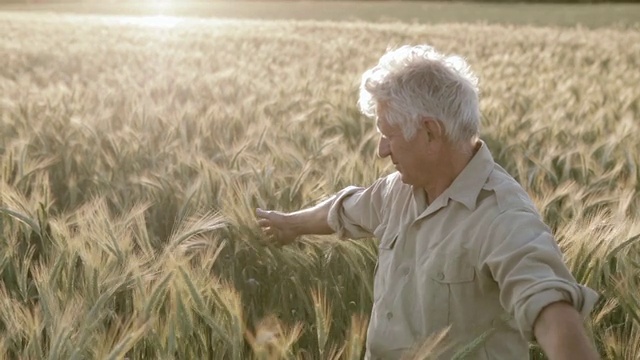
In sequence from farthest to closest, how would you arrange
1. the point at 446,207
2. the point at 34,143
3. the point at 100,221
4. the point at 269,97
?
the point at 269,97, the point at 34,143, the point at 100,221, the point at 446,207

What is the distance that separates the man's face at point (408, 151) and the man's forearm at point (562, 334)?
0.49m

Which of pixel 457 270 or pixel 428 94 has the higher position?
pixel 428 94

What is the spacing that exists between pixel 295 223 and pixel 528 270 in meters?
0.95

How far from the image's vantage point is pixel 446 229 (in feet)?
5.68

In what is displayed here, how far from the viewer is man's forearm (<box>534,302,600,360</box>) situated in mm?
1286

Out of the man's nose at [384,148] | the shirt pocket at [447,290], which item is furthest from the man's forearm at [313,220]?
the shirt pocket at [447,290]

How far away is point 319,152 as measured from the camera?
3.44 meters

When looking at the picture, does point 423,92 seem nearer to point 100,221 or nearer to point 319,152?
point 100,221

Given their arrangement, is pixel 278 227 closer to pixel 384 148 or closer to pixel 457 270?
pixel 384 148

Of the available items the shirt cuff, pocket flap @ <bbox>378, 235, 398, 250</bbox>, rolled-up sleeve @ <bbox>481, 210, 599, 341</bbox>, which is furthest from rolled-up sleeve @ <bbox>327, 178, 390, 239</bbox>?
the shirt cuff

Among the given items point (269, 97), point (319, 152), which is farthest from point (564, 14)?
point (319, 152)

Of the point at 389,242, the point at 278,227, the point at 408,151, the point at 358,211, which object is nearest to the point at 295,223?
the point at 278,227

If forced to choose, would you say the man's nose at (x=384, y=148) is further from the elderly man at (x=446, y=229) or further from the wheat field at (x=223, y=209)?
the wheat field at (x=223, y=209)

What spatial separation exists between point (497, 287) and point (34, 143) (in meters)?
2.80
